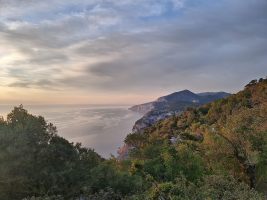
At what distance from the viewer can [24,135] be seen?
61.8 ft

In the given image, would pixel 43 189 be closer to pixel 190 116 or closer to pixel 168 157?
pixel 168 157

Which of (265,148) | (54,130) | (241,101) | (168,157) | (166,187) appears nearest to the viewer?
(166,187)

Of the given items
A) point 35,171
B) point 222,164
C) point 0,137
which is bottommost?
point 222,164

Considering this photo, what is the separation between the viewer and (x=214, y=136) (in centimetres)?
3062

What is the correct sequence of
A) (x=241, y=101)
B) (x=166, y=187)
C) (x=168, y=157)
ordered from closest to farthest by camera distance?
(x=166, y=187), (x=168, y=157), (x=241, y=101)

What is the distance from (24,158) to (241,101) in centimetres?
8964

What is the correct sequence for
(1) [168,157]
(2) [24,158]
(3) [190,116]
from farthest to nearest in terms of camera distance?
(3) [190,116] < (1) [168,157] < (2) [24,158]

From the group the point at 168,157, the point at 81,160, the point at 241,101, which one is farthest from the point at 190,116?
the point at 81,160

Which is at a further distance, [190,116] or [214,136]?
[190,116]

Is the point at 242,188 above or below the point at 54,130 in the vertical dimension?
below

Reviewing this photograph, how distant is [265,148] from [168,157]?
9.28 meters

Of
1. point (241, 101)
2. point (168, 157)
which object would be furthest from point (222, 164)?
point (241, 101)

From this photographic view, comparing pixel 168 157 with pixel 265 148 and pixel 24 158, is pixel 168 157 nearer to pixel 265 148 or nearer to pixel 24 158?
pixel 265 148

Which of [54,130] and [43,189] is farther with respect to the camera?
[54,130]
